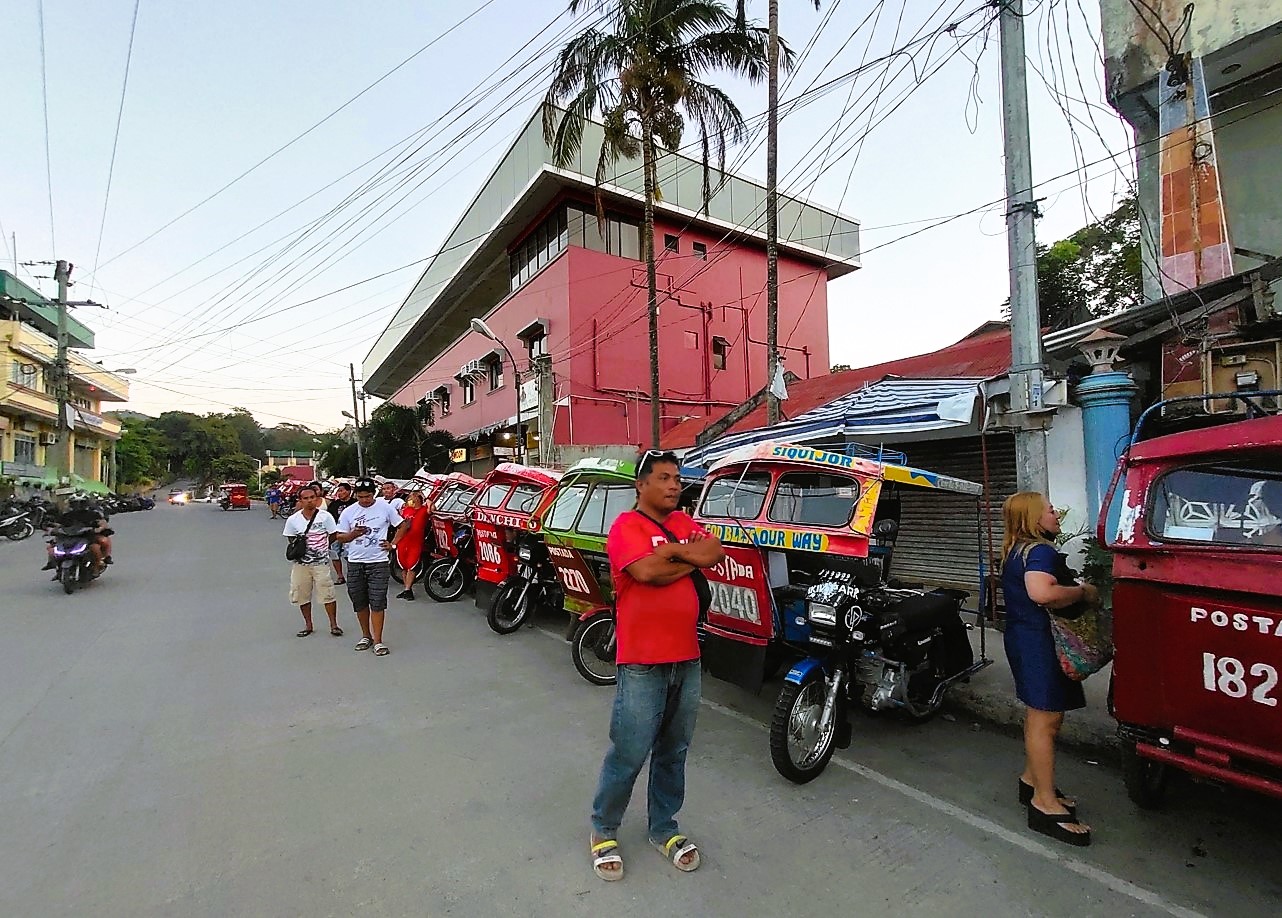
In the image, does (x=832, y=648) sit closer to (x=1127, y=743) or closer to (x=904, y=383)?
(x=1127, y=743)

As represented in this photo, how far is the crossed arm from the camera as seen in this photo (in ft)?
9.45

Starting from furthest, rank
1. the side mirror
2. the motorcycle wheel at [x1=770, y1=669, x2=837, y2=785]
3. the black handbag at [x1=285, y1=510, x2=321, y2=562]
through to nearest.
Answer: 1. the black handbag at [x1=285, y1=510, x2=321, y2=562]
2. the side mirror
3. the motorcycle wheel at [x1=770, y1=669, x2=837, y2=785]

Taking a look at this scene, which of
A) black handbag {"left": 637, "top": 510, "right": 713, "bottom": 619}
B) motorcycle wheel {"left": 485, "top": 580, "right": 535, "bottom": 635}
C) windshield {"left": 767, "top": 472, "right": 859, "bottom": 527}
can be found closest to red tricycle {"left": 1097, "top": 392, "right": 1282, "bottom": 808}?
windshield {"left": 767, "top": 472, "right": 859, "bottom": 527}

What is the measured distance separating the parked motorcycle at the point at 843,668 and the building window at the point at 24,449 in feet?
158

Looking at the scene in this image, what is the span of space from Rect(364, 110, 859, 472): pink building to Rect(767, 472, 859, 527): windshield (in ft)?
51.5

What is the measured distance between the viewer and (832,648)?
4.15 m

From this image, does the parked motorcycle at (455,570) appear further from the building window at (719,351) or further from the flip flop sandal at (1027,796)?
the building window at (719,351)

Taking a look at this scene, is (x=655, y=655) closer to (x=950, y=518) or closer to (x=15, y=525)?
(x=950, y=518)

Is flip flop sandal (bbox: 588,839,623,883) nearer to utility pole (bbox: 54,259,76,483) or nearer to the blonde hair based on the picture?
the blonde hair

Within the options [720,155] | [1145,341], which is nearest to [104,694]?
[1145,341]

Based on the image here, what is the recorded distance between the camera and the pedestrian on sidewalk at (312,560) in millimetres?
7695

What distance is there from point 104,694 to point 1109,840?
23.3 feet

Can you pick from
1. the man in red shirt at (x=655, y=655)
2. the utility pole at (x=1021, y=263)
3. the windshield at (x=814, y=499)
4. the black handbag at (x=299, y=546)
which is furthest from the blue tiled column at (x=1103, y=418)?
the black handbag at (x=299, y=546)

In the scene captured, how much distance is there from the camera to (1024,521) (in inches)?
136
